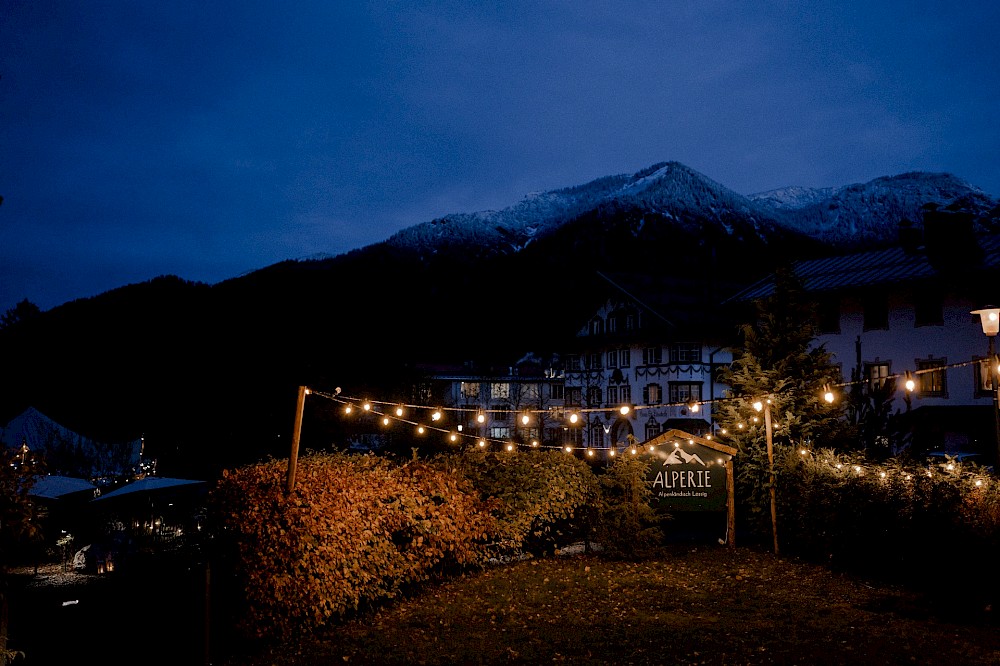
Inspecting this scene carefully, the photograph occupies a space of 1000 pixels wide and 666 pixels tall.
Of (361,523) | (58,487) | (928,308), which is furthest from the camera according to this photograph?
(928,308)

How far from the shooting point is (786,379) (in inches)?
616

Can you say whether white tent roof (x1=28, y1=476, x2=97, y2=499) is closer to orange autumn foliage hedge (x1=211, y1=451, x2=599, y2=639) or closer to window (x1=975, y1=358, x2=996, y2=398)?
orange autumn foliage hedge (x1=211, y1=451, x2=599, y2=639)

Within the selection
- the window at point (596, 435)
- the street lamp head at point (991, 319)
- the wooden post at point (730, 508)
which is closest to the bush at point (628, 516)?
the wooden post at point (730, 508)

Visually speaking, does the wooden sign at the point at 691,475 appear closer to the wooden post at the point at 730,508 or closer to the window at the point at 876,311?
the wooden post at the point at 730,508

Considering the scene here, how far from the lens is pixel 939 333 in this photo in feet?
96.8

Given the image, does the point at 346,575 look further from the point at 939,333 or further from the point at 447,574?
the point at 939,333

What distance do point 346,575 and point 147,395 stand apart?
34.5 m

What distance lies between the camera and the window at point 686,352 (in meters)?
49.2

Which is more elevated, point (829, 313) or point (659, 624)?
point (829, 313)

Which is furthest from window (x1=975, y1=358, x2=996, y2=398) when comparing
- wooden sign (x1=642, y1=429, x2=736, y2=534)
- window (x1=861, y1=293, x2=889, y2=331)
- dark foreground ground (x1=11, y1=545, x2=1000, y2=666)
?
dark foreground ground (x1=11, y1=545, x2=1000, y2=666)

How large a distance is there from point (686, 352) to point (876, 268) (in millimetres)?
18663

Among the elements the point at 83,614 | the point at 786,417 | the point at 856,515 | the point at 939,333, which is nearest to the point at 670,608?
the point at 856,515

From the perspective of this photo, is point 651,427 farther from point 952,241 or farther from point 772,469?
point 772,469

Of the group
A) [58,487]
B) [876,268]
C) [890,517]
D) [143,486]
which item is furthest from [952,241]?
[58,487]
